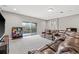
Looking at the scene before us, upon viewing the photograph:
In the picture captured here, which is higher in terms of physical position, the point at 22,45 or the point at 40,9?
the point at 40,9

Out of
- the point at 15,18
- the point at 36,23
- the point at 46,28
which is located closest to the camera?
the point at 15,18

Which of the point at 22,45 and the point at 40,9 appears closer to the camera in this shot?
the point at 22,45

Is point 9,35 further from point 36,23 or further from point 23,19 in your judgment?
point 36,23

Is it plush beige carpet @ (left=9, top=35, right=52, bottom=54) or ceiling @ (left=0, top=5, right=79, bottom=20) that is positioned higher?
ceiling @ (left=0, top=5, right=79, bottom=20)

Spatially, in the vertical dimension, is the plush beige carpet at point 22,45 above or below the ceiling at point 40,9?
below

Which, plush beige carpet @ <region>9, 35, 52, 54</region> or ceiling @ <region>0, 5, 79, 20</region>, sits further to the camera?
ceiling @ <region>0, 5, 79, 20</region>

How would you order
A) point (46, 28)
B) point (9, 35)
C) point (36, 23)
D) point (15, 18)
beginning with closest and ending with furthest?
point (9, 35), point (15, 18), point (36, 23), point (46, 28)

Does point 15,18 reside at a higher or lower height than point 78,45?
higher

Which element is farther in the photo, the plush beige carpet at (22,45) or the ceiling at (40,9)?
the ceiling at (40,9)
